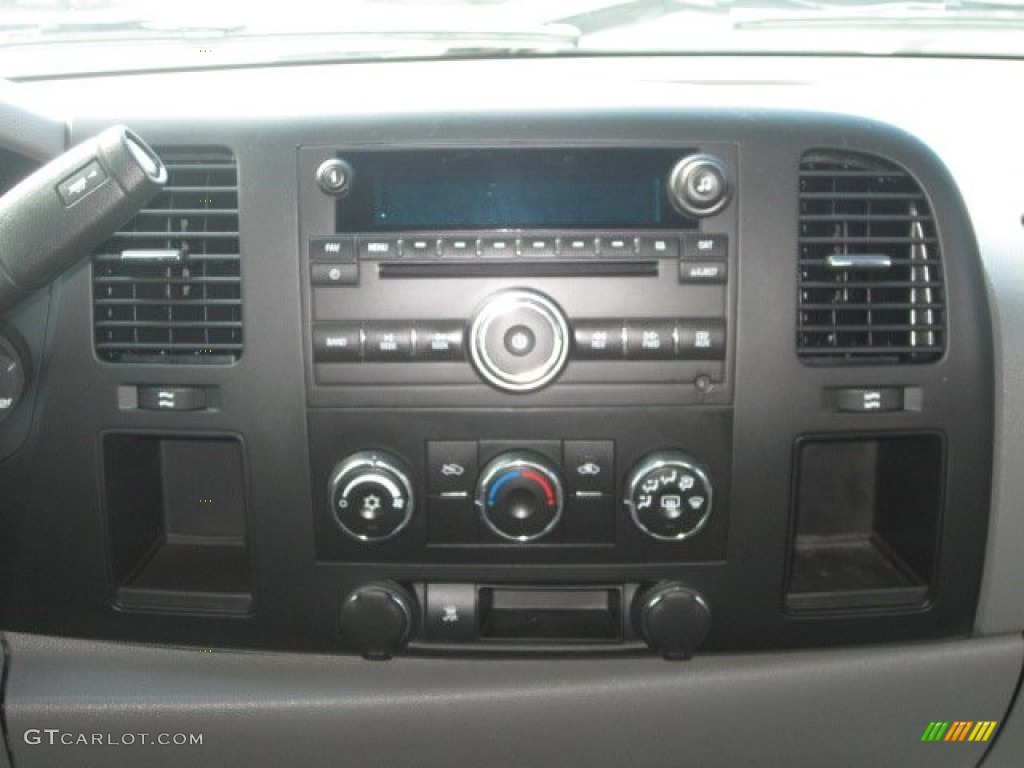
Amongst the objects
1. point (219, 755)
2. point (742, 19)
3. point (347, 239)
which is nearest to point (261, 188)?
point (347, 239)

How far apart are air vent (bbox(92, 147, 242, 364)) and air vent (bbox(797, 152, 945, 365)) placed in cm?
77

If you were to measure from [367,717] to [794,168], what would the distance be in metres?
0.97

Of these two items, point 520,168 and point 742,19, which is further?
point 742,19

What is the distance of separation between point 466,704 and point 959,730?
75 cm

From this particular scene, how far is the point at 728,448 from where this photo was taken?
56.1 inches

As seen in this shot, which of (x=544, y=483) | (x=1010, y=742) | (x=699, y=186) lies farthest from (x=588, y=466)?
(x=1010, y=742)

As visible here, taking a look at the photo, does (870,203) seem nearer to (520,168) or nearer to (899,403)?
(899,403)

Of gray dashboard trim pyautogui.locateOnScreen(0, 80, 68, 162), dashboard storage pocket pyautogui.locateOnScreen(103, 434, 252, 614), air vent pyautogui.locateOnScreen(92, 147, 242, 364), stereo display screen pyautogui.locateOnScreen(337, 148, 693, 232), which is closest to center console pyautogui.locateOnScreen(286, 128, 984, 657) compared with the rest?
stereo display screen pyautogui.locateOnScreen(337, 148, 693, 232)

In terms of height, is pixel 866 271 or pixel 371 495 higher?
pixel 866 271

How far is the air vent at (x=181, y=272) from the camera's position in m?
1.40

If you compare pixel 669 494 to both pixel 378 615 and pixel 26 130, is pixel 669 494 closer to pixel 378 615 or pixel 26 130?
pixel 378 615

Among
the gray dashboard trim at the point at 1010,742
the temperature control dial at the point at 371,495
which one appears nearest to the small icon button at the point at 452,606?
the temperature control dial at the point at 371,495

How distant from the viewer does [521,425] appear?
1408 millimetres

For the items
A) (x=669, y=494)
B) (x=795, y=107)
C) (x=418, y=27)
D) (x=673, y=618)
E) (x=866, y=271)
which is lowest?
(x=673, y=618)
